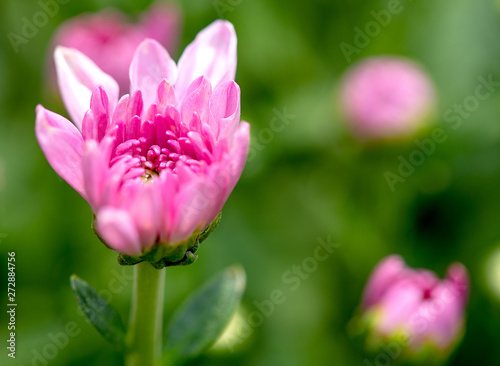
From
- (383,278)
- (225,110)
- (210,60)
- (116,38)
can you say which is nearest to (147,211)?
(225,110)

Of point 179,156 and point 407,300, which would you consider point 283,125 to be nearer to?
point 407,300

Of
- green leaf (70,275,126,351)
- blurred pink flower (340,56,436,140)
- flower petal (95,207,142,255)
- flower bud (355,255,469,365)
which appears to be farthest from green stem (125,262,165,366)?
blurred pink flower (340,56,436,140)

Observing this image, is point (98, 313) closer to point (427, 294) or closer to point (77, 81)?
point (77, 81)

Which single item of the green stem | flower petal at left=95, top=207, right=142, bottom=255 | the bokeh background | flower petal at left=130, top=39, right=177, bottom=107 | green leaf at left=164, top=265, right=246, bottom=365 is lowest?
the bokeh background

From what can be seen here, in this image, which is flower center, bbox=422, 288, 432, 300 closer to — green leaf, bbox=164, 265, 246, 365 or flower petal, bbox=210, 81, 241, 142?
green leaf, bbox=164, 265, 246, 365

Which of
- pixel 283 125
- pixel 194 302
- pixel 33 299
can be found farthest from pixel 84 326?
pixel 283 125
